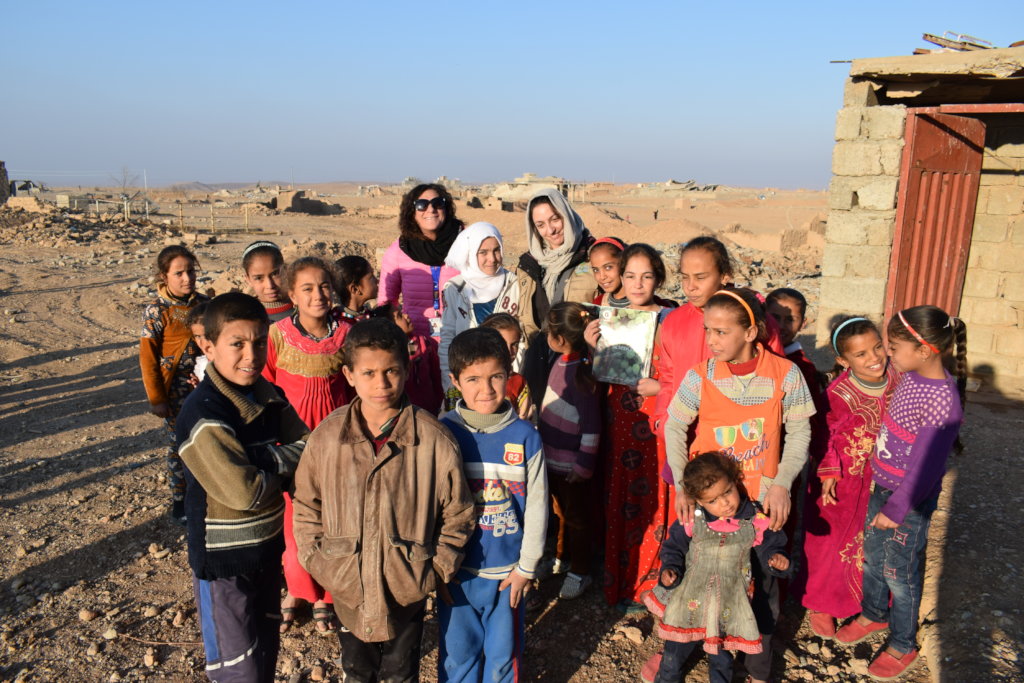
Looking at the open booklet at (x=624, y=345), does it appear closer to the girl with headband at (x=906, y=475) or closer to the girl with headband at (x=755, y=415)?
the girl with headband at (x=755, y=415)

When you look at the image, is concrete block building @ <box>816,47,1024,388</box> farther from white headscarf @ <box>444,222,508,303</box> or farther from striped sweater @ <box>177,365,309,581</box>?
striped sweater @ <box>177,365,309,581</box>

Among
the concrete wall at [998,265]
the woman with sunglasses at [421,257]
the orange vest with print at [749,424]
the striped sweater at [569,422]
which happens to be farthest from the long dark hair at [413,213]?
the concrete wall at [998,265]

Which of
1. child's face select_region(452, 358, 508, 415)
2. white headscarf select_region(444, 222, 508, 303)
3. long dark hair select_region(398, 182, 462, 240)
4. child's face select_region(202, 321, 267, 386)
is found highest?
long dark hair select_region(398, 182, 462, 240)

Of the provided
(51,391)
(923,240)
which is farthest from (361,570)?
(51,391)

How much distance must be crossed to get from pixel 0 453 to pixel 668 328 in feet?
16.9

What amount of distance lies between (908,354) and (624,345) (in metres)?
1.10

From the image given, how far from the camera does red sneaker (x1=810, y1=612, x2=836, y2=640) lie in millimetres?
2984

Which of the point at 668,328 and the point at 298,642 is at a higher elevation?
the point at 668,328

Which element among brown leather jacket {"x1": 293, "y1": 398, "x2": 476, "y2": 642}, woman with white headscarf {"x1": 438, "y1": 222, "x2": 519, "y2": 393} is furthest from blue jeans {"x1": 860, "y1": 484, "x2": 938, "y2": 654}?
woman with white headscarf {"x1": 438, "y1": 222, "x2": 519, "y2": 393}

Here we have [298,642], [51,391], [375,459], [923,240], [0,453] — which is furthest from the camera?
[51,391]

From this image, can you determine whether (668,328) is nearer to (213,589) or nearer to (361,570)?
(361,570)

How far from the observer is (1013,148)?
6109 mm

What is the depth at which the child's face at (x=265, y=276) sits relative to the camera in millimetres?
3355

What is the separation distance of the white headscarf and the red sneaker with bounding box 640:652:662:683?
1839 mm
